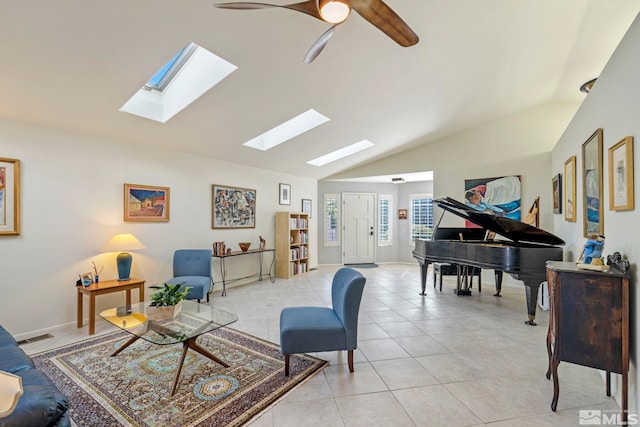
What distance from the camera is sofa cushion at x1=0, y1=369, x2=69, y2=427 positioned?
1219 millimetres

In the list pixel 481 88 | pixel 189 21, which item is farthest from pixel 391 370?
pixel 481 88

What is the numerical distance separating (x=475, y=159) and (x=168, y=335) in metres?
6.04

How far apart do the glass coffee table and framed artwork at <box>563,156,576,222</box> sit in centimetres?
392

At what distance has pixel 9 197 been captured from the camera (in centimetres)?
303

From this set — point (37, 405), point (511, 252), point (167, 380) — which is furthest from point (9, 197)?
point (511, 252)

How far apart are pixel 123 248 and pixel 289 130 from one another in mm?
2859

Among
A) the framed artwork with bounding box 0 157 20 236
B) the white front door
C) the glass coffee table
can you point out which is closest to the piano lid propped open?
the glass coffee table

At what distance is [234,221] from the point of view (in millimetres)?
5508

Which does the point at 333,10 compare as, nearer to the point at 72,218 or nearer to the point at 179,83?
the point at 179,83

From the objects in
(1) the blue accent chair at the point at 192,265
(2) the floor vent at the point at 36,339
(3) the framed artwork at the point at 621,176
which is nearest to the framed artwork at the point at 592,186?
(3) the framed artwork at the point at 621,176

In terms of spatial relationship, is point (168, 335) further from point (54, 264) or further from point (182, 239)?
point (182, 239)

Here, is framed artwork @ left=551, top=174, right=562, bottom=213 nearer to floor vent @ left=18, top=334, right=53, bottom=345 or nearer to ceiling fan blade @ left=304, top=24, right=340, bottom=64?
ceiling fan blade @ left=304, top=24, right=340, bottom=64

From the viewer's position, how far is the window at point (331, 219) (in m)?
8.19

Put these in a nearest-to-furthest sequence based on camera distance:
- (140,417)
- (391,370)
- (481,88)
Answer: (140,417), (391,370), (481,88)
